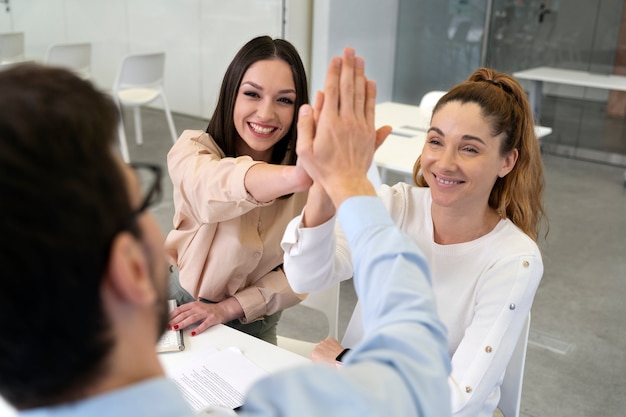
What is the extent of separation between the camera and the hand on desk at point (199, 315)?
1.75 metres

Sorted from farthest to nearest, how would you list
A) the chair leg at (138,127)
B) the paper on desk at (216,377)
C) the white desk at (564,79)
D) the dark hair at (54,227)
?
the chair leg at (138,127) → the white desk at (564,79) → the paper on desk at (216,377) → the dark hair at (54,227)

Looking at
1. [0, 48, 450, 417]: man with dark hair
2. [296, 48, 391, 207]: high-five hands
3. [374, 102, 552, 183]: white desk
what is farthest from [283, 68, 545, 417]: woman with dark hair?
[374, 102, 552, 183]: white desk

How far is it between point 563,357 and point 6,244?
3.05 m

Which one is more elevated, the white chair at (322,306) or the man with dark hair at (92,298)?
the man with dark hair at (92,298)

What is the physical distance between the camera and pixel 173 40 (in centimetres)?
645

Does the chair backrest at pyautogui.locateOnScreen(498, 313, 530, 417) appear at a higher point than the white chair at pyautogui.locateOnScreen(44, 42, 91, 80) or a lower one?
lower

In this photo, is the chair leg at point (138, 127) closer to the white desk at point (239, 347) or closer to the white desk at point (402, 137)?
the white desk at point (402, 137)

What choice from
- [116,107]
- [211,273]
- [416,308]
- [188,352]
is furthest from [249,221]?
[116,107]

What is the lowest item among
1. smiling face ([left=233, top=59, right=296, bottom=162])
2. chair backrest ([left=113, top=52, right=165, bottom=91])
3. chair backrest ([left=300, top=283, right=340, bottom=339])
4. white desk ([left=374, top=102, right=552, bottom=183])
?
chair backrest ([left=300, top=283, right=340, bottom=339])

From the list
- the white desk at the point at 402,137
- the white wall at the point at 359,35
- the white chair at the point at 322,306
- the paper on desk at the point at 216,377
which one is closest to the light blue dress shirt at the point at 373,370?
the paper on desk at the point at 216,377

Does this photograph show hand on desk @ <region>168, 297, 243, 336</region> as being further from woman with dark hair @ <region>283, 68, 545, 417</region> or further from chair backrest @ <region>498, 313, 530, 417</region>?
chair backrest @ <region>498, 313, 530, 417</region>

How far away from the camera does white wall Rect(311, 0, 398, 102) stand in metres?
6.74

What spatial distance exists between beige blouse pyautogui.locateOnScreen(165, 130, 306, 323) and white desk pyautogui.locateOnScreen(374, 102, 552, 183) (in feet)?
3.77

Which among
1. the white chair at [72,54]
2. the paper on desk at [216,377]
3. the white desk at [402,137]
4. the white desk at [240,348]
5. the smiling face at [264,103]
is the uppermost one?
the smiling face at [264,103]
